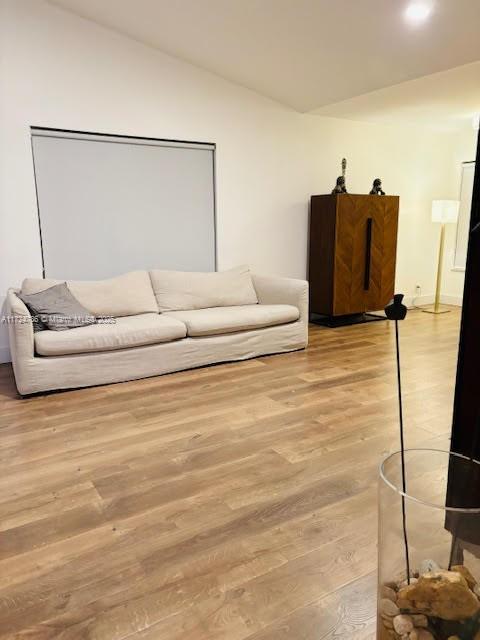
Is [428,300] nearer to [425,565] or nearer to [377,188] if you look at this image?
[377,188]

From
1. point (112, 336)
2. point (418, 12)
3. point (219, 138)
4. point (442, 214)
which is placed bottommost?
point (112, 336)

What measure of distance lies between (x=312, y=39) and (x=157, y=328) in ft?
8.15

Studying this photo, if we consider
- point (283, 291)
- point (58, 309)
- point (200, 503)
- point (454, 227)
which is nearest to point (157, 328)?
point (58, 309)

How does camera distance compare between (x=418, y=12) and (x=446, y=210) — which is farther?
(x=446, y=210)

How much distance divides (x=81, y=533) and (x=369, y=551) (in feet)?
3.40

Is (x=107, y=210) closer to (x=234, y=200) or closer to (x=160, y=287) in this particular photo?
(x=160, y=287)

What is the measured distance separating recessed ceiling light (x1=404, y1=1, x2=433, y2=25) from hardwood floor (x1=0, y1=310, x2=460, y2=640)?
245 cm

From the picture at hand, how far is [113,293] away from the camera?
3914 millimetres

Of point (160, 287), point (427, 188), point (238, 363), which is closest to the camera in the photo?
point (238, 363)

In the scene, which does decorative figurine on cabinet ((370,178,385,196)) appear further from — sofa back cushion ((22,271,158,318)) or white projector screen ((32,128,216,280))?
sofa back cushion ((22,271,158,318))

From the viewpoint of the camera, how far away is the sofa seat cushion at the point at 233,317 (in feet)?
12.4

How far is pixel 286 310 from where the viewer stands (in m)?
4.21

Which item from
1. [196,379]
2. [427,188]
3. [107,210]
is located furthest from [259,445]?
[427,188]

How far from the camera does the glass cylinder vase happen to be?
87 cm
